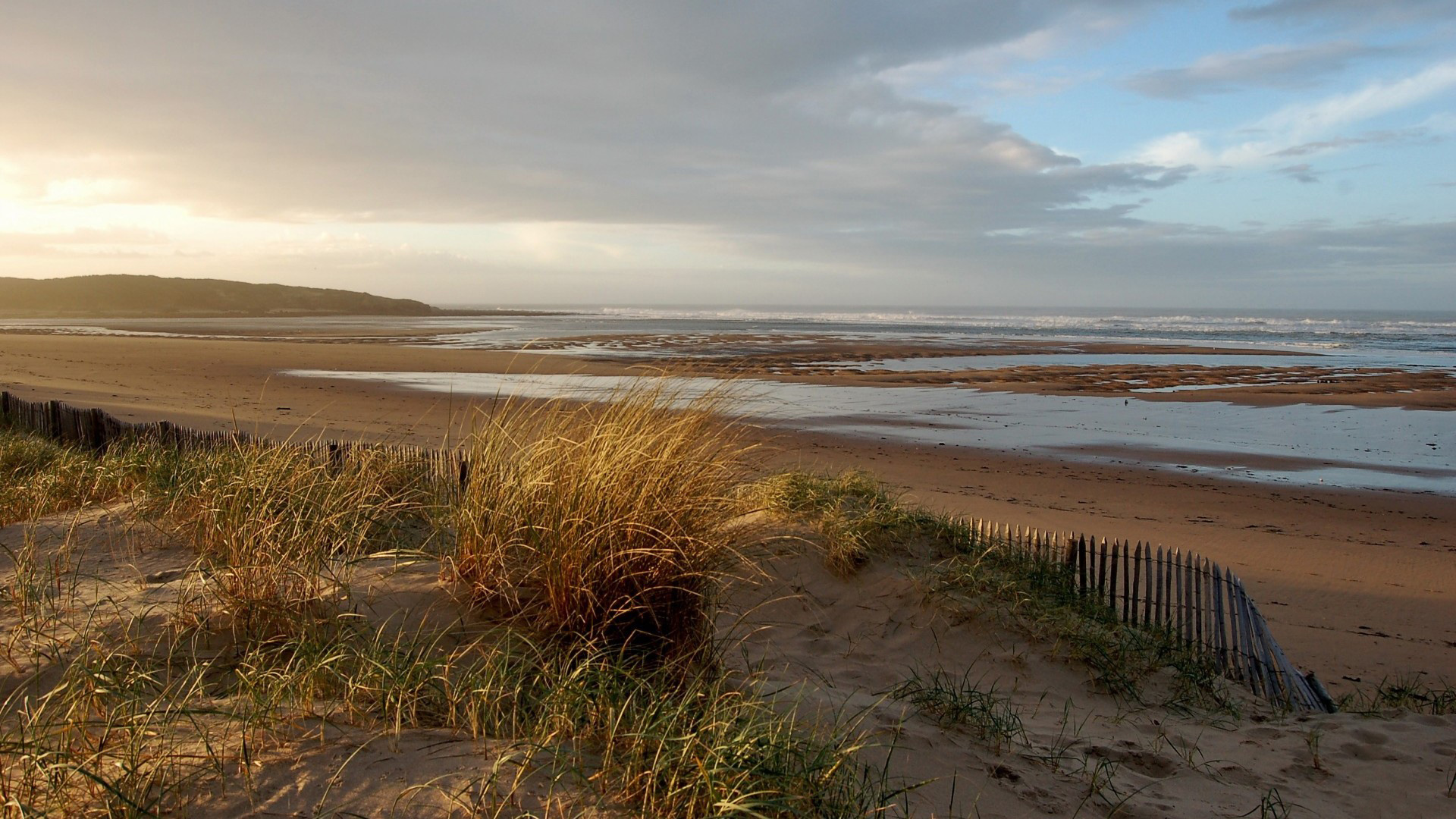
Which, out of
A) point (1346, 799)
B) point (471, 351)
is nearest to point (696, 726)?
point (1346, 799)

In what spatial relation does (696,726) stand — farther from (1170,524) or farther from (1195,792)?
(1170,524)

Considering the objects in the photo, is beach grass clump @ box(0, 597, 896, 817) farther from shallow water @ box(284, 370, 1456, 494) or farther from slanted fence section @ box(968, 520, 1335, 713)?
shallow water @ box(284, 370, 1456, 494)

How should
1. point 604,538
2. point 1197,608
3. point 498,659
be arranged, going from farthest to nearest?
point 1197,608 < point 604,538 < point 498,659

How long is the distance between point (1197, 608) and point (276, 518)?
559 centimetres

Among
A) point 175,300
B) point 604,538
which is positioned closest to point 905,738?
point 604,538

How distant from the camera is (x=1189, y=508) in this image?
1070 cm

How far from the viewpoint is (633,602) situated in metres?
3.39

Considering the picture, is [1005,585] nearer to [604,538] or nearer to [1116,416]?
[604,538]

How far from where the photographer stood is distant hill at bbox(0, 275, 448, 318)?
86.1m

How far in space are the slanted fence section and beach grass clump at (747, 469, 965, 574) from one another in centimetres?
58

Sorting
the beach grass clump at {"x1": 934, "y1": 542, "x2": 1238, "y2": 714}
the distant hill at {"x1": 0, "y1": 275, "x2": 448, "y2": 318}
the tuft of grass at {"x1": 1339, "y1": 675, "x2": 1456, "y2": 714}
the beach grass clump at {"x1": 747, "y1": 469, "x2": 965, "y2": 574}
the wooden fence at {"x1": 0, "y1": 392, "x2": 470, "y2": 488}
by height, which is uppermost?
the distant hill at {"x1": 0, "y1": 275, "x2": 448, "y2": 318}

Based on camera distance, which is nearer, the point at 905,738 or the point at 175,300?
the point at 905,738

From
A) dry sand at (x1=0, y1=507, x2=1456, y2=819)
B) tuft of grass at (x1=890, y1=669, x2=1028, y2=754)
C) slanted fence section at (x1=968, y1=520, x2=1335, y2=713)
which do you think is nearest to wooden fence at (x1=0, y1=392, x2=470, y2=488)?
dry sand at (x1=0, y1=507, x2=1456, y2=819)

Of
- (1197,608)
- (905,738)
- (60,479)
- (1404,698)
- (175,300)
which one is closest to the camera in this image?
(905,738)
